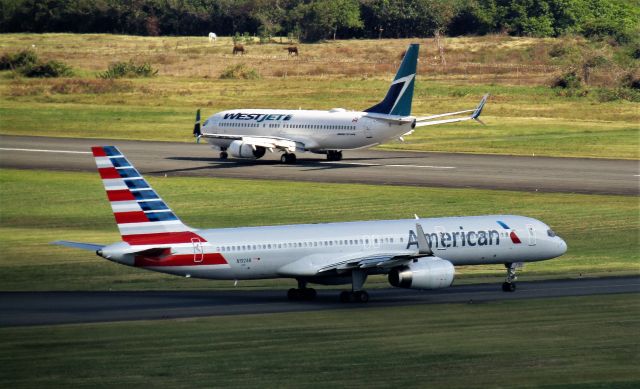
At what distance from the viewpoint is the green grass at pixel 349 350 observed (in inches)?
1473

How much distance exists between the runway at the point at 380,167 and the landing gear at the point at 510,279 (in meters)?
30.6

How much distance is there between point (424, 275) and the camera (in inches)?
2069

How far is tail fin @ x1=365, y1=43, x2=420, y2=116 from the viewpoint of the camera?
98000mm

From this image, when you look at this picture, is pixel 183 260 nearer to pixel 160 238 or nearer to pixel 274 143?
pixel 160 238

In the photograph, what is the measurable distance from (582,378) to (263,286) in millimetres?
25107

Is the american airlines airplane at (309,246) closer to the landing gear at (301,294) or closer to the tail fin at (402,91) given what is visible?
the landing gear at (301,294)

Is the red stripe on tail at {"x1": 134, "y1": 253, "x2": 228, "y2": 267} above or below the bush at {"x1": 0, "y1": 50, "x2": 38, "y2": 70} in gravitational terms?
below

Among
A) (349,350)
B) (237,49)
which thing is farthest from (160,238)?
(237,49)

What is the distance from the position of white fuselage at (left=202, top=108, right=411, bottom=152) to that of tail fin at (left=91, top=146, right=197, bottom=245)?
4885 centimetres

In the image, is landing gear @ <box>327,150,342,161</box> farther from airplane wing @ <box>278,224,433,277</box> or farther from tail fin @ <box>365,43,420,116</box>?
airplane wing @ <box>278,224,433,277</box>

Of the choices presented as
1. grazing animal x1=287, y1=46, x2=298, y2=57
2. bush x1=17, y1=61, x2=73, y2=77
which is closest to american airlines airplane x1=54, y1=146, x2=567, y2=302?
bush x1=17, y1=61, x2=73, y2=77

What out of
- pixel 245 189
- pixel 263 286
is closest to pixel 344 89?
pixel 245 189

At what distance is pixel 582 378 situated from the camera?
3750 cm

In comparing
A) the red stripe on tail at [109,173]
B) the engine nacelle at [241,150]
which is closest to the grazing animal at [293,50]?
the engine nacelle at [241,150]
